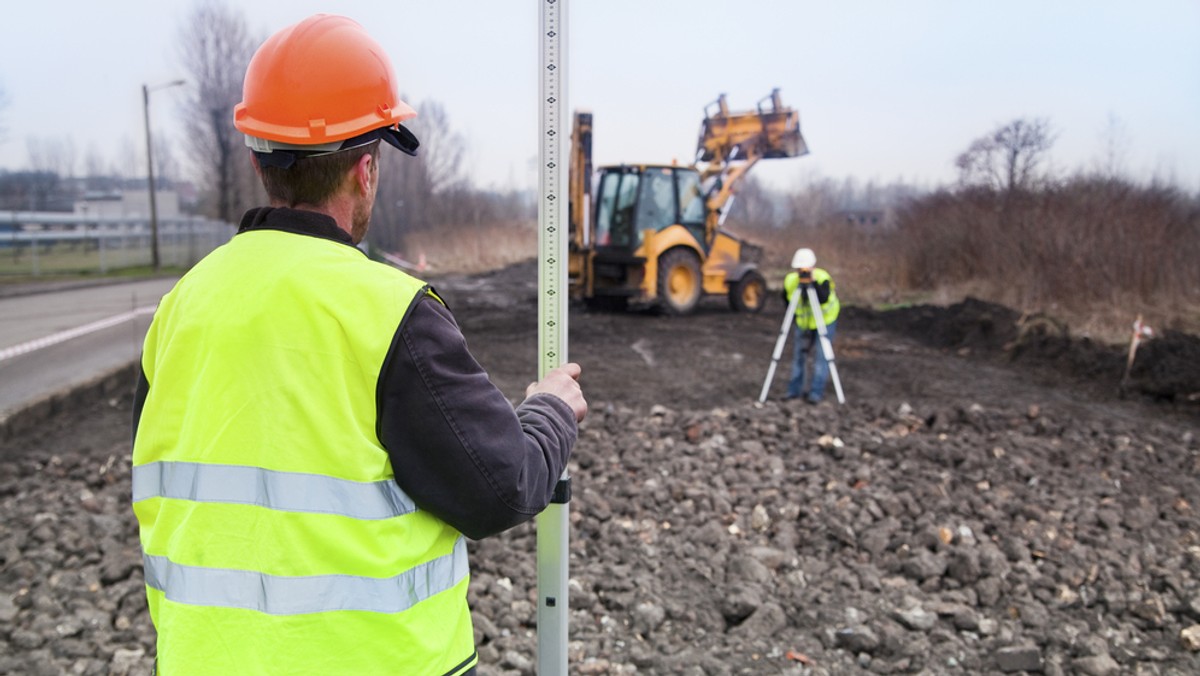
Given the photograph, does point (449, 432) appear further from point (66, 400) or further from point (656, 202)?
point (656, 202)

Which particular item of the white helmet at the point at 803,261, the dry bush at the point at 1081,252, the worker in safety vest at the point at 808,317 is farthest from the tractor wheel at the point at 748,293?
the white helmet at the point at 803,261

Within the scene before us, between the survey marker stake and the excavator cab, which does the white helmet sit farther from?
the survey marker stake

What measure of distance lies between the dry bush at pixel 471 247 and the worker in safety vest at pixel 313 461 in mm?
30257

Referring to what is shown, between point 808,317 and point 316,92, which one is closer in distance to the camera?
point 316,92

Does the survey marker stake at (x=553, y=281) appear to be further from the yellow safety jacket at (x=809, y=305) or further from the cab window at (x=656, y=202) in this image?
the cab window at (x=656, y=202)

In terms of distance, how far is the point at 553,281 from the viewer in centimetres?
208

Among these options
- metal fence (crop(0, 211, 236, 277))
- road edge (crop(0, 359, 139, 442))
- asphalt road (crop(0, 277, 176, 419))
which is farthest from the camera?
metal fence (crop(0, 211, 236, 277))

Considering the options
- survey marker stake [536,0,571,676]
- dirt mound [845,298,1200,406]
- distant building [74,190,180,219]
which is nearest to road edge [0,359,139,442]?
survey marker stake [536,0,571,676]

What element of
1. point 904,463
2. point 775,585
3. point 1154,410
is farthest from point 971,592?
point 1154,410

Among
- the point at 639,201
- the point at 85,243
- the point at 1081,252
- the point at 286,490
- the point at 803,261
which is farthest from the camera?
the point at 85,243

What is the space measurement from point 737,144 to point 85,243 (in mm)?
21629

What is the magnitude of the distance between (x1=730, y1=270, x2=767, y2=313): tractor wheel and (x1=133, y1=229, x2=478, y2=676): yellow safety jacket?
1478 centimetres

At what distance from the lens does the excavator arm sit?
14961mm

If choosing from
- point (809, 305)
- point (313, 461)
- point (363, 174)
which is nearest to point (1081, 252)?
point (809, 305)
